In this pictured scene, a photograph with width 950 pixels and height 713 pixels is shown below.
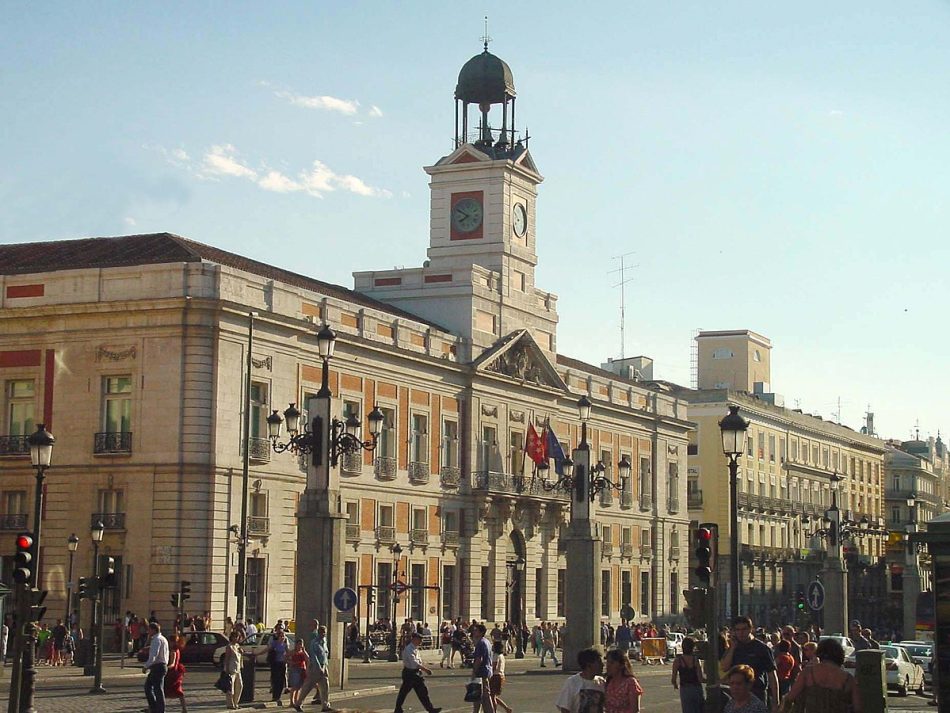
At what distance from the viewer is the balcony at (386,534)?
200 ft

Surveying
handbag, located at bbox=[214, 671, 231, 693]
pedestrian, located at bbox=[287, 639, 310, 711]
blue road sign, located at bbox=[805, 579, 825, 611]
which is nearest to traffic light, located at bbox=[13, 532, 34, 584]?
handbag, located at bbox=[214, 671, 231, 693]

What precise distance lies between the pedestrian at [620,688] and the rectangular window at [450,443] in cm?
5047

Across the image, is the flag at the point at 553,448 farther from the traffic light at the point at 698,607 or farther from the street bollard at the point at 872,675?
the street bollard at the point at 872,675

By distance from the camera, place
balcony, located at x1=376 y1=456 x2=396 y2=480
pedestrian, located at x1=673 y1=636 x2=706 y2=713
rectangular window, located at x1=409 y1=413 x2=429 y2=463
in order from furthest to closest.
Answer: rectangular window, located at x1=409 y1=413 x2=429 y2=463 < balcony, located at x1=376 y1=456 x2=396 y2=480 < pedestrian, located at x1=673 y1=636 x2=706 y2=713

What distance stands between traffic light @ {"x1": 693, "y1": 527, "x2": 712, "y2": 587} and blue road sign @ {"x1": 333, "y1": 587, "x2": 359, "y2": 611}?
723cm

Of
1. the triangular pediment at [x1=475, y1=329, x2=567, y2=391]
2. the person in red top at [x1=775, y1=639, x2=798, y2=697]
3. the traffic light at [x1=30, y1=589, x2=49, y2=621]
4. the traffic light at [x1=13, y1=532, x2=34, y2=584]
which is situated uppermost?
the triangular pediment at [x1=475, y1=329, x2=567, y2=391]

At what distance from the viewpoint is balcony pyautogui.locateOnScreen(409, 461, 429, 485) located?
63.7 m

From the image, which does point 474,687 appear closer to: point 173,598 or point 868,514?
point 173,598

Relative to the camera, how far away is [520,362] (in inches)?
2896

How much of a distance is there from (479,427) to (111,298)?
68.2 ft

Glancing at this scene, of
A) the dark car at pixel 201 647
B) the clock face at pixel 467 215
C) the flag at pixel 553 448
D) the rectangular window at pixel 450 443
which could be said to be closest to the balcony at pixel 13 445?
the dark car at pixel 201 647

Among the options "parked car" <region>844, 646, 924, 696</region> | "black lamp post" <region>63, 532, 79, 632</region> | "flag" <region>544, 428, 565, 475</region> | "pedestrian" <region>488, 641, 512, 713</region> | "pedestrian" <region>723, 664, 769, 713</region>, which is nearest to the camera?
"pedestrian" <region>723, 664, 769, 713</region>

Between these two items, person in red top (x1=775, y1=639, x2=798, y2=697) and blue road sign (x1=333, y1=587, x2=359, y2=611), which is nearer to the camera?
person in red top (x1=775, y1=639, x2=798, y2=697)

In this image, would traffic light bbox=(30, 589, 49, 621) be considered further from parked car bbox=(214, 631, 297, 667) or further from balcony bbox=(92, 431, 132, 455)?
balcony bbox=(92, 431, 132, 455)
